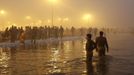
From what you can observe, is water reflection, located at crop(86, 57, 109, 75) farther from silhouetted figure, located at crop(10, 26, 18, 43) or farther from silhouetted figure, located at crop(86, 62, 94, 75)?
silhouetted figure, located at crop(10, 26, 18, 43)

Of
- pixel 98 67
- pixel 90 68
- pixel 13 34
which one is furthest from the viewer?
pixel 13 34

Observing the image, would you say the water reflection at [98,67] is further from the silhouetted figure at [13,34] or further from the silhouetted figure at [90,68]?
the silhouetted figure at [13,34]

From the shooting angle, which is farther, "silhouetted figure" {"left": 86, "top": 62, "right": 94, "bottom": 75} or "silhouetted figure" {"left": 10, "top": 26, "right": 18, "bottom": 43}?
"silhouetted figure" {"left": 10, "top": 26, "right": 18, "bottom": 43}

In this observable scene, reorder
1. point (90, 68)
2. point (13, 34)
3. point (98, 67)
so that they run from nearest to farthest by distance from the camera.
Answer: point (90, 68) → point (98, 67) → point (13, 34)

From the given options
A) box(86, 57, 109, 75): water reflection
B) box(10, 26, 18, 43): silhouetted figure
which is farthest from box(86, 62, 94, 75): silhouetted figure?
box(10, 26, 18, 43): silhouetted figure

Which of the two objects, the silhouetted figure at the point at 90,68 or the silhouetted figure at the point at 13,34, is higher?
the silhouetted figure at the point at 13,34

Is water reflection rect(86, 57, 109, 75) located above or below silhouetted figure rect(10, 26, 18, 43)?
below

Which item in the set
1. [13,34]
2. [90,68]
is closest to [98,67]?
[90,68]

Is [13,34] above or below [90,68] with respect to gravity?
above

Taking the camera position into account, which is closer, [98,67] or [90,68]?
[90,68]

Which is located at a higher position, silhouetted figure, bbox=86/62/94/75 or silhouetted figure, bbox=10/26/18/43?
silhouetted figure, bbox=10/26/18/43

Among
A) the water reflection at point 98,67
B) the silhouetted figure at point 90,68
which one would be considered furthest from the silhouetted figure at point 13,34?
the silhouetted figure at point 90,68

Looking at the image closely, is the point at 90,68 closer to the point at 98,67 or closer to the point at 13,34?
the point at 98,67

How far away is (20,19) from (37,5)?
5.34 metres
